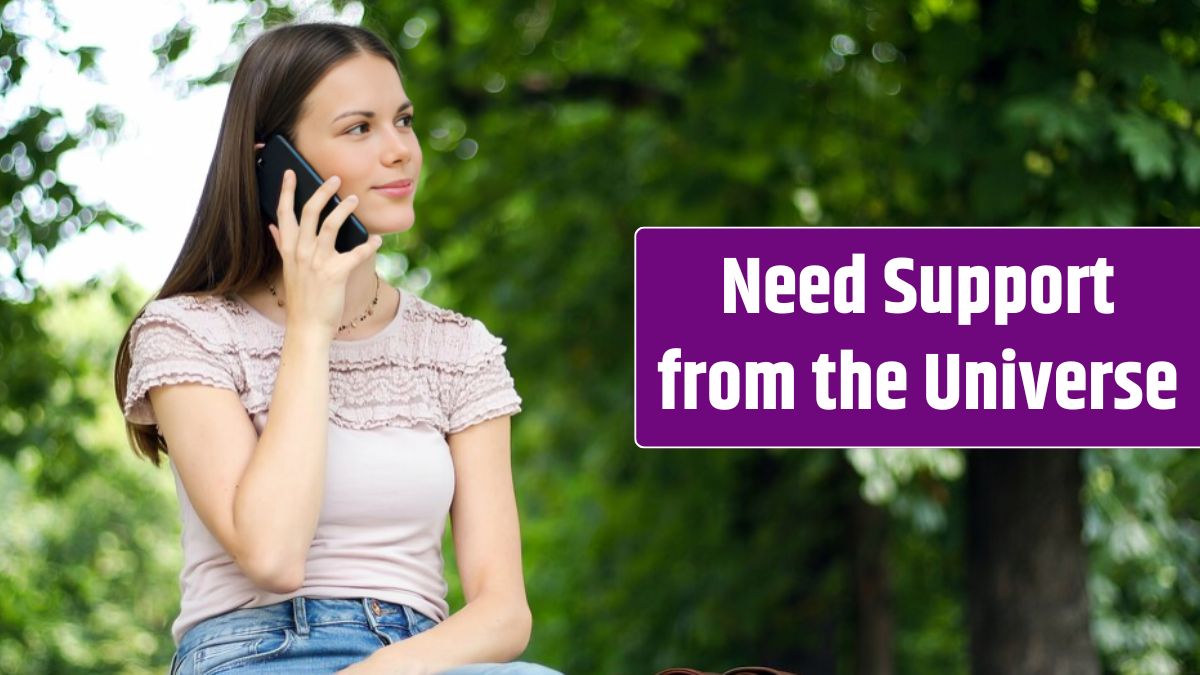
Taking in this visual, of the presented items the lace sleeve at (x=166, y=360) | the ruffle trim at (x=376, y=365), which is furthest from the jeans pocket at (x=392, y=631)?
the lace sleeve at (x=166, y=360)

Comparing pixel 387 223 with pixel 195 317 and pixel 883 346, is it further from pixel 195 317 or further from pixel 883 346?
pixel 883 346

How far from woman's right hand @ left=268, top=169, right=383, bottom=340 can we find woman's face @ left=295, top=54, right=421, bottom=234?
0.20 ft

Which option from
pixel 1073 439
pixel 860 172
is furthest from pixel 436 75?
pixel 1073 439

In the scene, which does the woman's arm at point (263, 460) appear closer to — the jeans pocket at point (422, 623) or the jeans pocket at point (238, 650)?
the jeans pocket at point (238, 650)

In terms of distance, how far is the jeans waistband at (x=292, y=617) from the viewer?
2395mm

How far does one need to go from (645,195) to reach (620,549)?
13.5 ft

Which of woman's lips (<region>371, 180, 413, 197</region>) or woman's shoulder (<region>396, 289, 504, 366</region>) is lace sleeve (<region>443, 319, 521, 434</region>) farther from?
woman's lips (<region>371, 180, 413, 197</region>)

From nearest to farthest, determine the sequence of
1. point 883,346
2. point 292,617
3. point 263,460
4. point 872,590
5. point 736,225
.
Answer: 1. point 263,460
2. point 292,617
3. point 883,346
4. point 736,225
5. point 872,590

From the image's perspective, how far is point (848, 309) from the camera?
3197 millimetres

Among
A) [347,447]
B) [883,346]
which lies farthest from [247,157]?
[883,346]

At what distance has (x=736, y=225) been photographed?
7.80m

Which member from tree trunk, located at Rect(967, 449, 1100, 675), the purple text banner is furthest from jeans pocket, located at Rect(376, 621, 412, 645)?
tree trunk, located at Rect(967, 449, 1100, 675)

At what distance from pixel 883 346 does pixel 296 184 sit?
1.20 m

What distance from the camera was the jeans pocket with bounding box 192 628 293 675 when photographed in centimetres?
235
